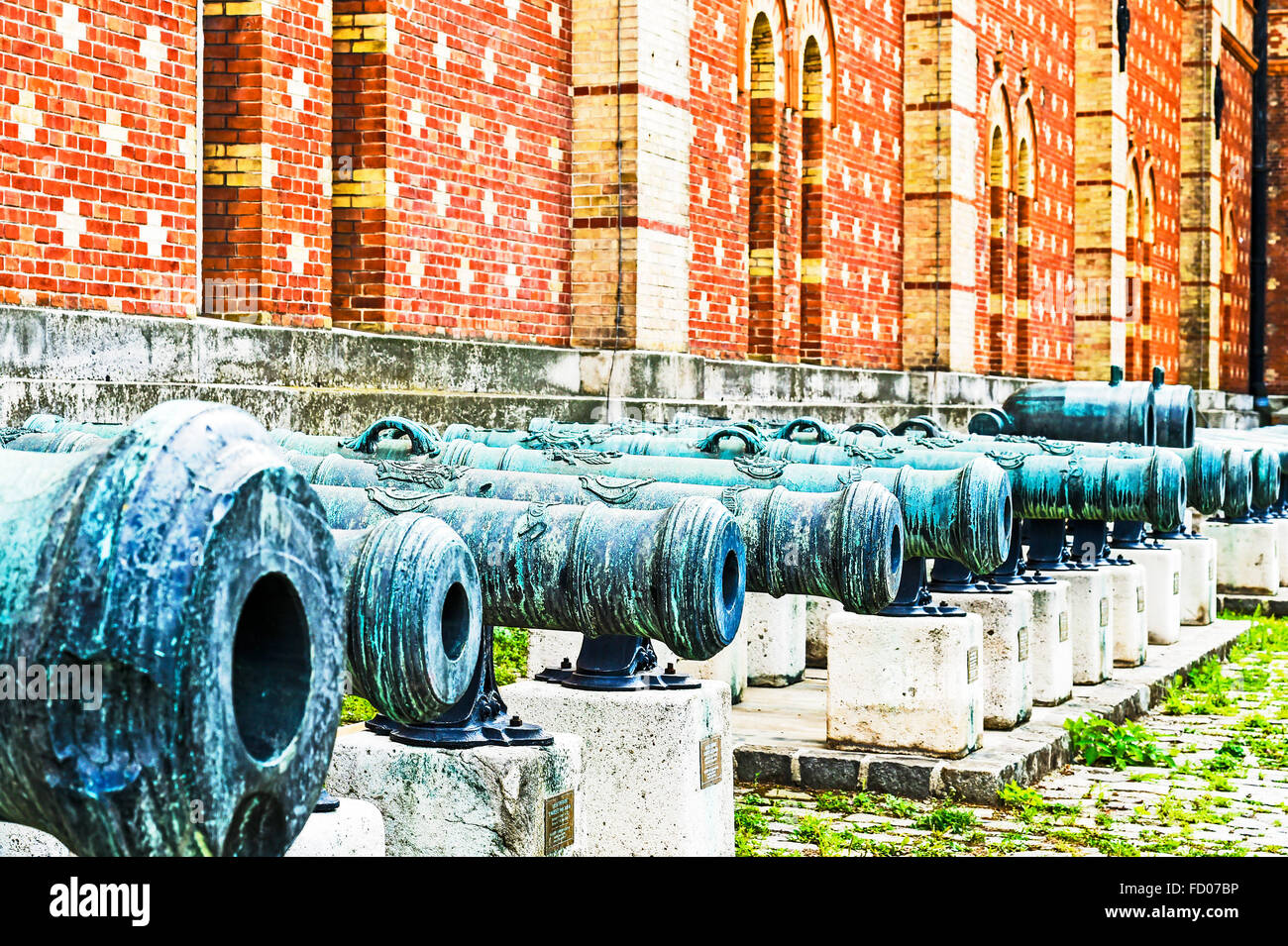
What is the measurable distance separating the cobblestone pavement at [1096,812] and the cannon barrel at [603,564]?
1695mm

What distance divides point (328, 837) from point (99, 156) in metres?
5.24

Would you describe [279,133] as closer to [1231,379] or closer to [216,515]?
[216,515]

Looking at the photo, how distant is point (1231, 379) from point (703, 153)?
2714 cm

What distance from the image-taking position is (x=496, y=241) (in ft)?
37.2

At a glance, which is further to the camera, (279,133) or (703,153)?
(703,153)

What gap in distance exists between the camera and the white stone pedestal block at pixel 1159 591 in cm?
1114

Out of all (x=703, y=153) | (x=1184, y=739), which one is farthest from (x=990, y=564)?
(x=703, y=153)

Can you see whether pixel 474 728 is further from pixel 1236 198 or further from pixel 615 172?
pixel 1236 198

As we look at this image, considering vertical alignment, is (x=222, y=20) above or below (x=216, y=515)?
above

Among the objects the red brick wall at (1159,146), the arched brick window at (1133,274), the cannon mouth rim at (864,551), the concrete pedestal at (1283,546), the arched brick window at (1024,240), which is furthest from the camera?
the arched brick window at (1133,274)

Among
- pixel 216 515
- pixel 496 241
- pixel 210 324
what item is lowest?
pixel 216 515

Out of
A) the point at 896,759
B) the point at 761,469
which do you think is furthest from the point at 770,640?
the point at 761,469

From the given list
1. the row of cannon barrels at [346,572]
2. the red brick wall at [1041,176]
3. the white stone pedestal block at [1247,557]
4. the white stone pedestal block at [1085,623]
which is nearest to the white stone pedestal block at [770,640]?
the row of cannon barrels at [346,572]

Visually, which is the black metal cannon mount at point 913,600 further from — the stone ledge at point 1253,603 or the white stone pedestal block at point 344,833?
the stone ledge at point 1253,603
